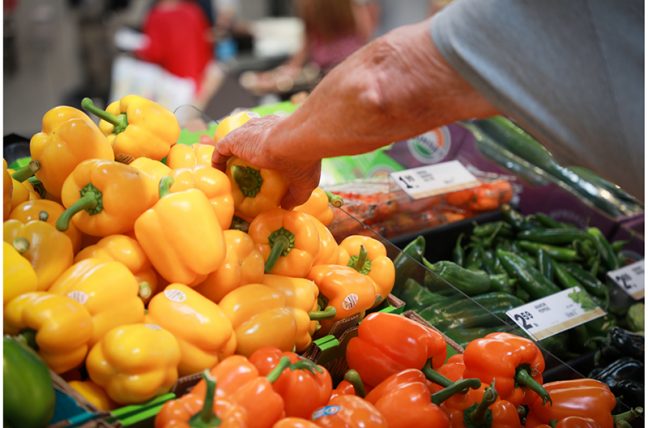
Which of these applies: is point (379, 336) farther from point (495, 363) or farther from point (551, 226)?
point (551, 226)

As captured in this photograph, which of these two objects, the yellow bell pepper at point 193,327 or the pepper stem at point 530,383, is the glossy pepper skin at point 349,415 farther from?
the pepper stem at point 530,383

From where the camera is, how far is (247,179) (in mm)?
2002

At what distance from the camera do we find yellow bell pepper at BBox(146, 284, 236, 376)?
1.66 m

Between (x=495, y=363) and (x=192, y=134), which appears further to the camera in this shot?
(x=192, y=134)

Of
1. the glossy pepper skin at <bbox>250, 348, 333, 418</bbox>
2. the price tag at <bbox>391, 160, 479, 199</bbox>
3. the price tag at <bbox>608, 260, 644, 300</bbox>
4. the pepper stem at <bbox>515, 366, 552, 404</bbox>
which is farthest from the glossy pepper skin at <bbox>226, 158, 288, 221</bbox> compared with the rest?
the price tag at <bbox>608, 260, 644, 300</bbox>

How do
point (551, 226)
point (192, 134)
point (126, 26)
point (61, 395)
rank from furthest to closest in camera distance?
point (126, 26) → point (551, 226) → point (192, 134) → point (61, 395)

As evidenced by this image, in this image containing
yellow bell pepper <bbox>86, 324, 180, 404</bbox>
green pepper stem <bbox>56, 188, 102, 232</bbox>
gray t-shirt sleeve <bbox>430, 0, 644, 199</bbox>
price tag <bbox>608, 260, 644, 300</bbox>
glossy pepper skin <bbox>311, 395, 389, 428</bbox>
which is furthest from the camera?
price tag <bbox>608, 260, 644, 300</bbox>

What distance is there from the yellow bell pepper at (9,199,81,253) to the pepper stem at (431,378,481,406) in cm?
97

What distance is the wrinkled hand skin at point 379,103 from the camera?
1464 millimetres

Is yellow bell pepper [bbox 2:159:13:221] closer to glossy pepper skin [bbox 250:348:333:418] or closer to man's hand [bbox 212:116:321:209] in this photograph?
man's hand [bbox 212:116:321:209]

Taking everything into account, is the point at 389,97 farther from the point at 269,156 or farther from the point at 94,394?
the point at 94,394

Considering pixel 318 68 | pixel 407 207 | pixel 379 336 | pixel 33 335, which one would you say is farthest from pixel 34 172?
pixel 318 68

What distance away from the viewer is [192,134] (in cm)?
308

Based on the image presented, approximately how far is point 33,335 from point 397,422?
2.78 feet
